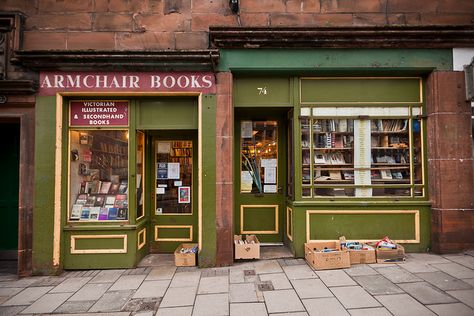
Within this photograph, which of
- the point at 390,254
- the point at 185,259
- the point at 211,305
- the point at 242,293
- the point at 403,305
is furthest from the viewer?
the point at 185,259

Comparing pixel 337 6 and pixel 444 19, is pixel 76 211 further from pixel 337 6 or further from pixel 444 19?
pixel 444 19

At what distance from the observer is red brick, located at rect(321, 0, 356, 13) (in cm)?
655

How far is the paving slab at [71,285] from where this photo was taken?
5249mm

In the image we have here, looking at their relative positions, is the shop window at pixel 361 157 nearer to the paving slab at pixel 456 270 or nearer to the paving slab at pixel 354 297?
the paving slab at pixel 456 270

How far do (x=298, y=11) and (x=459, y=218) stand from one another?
5.76 meters

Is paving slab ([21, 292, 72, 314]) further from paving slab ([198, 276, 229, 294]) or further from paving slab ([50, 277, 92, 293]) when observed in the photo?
paving slab ([198, 276, 229, 294])

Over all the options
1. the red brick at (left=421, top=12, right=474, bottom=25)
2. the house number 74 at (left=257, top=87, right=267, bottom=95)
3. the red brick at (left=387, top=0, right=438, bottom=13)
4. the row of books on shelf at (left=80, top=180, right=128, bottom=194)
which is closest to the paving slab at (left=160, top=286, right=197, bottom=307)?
the row of books on shelf at (left=80, top=180, right=128, bottom=194)

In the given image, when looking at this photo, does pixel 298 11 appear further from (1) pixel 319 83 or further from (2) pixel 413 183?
(2) pixel 413 183

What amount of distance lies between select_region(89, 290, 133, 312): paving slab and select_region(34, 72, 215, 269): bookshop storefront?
129 cm

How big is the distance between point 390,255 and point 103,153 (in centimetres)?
654

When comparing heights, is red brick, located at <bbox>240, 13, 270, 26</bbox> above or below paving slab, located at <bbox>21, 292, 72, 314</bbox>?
above

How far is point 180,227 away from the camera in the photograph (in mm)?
7285

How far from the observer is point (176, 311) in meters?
4.34

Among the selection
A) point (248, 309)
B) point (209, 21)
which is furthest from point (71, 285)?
point (209, 21)
